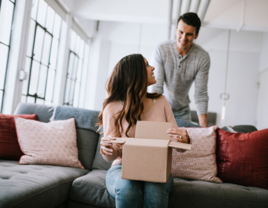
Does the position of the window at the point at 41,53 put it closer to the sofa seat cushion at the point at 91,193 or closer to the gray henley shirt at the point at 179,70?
the gray henley shirt at the point at 179,70

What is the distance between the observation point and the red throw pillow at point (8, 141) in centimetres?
167

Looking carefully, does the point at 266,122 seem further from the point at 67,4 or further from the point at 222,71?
the point at 67,4

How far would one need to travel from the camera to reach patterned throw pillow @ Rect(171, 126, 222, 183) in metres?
1.60

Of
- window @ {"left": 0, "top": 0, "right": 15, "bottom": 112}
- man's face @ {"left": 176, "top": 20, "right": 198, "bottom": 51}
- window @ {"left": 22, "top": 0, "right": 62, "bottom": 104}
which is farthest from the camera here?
window @ {"left": 22, "top": 0, "right": 62, "bottom": 104}

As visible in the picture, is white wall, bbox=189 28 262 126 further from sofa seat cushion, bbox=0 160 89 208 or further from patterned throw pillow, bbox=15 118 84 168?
Result: sofa seat cushion, bbox=0 160 89 208

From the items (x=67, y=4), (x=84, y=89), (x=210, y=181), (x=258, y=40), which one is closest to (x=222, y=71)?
(x=258, y=40)

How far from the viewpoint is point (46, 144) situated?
5.54 ft

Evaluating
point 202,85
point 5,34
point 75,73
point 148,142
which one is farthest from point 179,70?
point 75,73

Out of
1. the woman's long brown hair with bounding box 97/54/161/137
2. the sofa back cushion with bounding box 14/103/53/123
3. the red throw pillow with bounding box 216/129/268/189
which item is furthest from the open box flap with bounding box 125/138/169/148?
the sofa back cushion with bounding box 14/103/53/123

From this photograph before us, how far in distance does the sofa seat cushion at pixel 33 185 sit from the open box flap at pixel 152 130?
1.79ft

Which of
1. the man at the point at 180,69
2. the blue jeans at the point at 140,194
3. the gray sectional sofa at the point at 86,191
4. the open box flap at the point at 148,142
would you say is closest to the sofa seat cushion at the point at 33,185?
the gray sectional sofa at the point at 86,191

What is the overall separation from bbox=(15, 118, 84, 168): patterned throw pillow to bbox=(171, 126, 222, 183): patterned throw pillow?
0.69 meters

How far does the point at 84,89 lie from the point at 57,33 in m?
1.26

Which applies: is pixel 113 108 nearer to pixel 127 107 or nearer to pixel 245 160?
pixel 127 107
